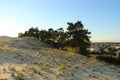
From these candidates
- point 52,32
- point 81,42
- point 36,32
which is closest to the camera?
point 81,42

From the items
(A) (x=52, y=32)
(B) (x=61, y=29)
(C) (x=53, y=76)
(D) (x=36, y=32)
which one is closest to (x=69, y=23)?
(B) (x=61, y=29)

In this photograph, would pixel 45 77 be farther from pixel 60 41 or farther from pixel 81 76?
pixel 60 41

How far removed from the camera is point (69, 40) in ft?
190

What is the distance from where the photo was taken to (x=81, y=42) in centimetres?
5638

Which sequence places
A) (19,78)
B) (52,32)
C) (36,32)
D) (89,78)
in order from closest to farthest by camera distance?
(19,78) → (89,78) → (52,32) → (36,32)

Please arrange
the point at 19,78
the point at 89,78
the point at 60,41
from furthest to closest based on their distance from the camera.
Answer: the point at 60,41 → the point at 89,78 → the point at 19,78

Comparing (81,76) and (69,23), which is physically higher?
(69,23)

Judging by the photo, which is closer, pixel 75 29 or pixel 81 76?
pixel 81 76

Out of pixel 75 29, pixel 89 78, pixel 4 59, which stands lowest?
pixel 89 78

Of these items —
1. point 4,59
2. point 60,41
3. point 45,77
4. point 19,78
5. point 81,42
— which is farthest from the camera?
point 60,41

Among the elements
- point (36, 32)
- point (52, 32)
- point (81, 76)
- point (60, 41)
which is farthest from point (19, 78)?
point (36, 32)

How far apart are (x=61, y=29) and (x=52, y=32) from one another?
6.15 meters

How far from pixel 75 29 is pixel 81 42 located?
352cm

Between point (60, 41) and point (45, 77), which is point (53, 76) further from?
point (60, 41)
